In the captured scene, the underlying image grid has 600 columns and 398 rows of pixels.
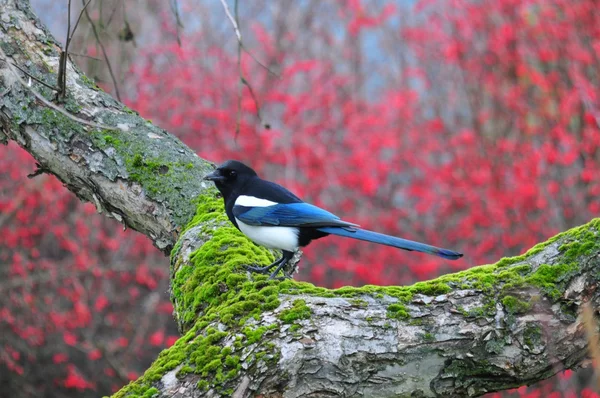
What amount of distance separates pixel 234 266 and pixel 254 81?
20.1 feet

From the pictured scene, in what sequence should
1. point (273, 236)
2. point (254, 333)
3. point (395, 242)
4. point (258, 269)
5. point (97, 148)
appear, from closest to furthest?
point (254, 333)
point (395, 242)
point (258, 269)
point (273, 236)
point (97, 148)

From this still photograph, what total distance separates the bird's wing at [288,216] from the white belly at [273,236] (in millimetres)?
26

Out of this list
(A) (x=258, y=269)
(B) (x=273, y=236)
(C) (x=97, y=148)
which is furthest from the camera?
(C) (x=97, y=148)

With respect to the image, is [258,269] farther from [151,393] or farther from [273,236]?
[151,393]

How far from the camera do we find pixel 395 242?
2.78m

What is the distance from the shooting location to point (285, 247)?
3408 mm

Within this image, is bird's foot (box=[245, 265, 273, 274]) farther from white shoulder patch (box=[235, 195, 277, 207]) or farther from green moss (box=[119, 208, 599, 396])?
white shoulder patch (box=[235, 195, 277, 207])

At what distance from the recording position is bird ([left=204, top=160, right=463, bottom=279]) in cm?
333

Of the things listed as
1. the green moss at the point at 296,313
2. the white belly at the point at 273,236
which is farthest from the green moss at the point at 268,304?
the white belly at the point at 273,236

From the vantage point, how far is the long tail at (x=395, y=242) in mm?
2607

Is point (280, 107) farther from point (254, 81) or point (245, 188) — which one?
point (245, 188)

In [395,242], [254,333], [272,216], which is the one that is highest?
[272,216]

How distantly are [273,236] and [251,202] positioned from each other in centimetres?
20

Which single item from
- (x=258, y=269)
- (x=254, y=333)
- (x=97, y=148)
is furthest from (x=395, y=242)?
(x=97, y=148)
